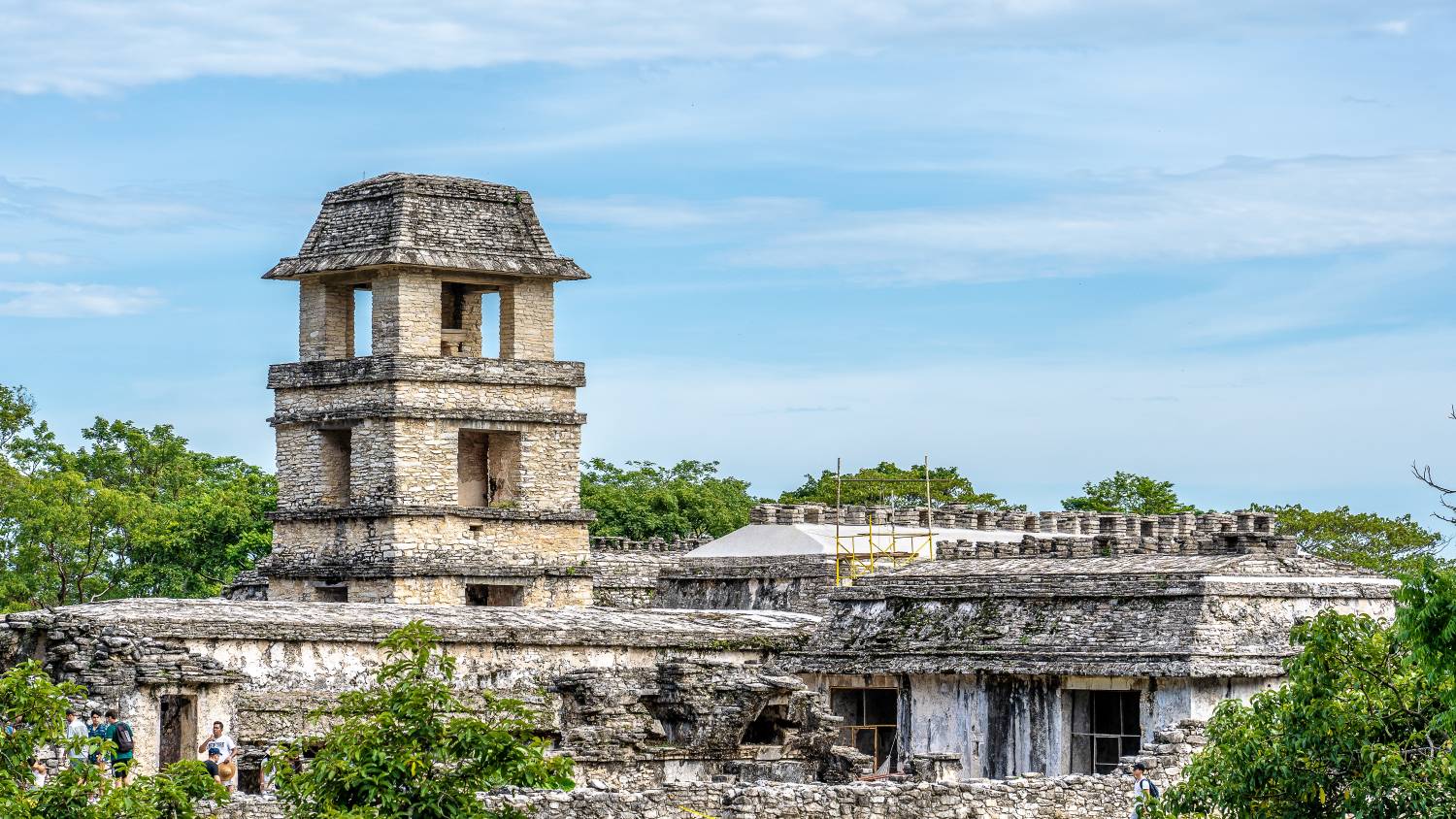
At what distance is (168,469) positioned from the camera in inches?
2547

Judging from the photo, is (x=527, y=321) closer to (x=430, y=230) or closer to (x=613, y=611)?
(x=430, y=230)

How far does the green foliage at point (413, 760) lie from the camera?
694 inches

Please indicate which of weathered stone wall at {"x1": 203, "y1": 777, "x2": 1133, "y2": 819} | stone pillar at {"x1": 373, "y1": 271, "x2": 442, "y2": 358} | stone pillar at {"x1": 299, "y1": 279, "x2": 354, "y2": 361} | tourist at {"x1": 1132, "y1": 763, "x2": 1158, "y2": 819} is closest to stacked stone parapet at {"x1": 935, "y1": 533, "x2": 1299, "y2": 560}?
stone pillar at {"x1": 373, "y1": 271, "x2": 442, "y2": 358}

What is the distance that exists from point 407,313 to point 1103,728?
12.8m

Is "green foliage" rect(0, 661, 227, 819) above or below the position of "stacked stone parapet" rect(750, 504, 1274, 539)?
below

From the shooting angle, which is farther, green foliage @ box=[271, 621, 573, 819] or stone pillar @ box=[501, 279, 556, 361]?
stone pillar @ box=[501, 279, 556, 361]

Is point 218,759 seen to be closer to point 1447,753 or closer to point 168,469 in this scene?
point 1447,753

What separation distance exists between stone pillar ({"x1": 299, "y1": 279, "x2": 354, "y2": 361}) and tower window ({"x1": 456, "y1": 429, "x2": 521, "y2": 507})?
231 cm

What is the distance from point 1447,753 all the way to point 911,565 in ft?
57.0

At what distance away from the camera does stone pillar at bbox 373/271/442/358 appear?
3778 cm

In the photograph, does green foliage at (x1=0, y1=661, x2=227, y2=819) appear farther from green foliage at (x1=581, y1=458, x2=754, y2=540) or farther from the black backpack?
→ green foliage at (x1=581, y1=458, x2=754, y2=540)

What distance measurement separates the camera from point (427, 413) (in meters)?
37.6

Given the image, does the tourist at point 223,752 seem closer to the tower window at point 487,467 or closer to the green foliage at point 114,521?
the tower window at point 487,467

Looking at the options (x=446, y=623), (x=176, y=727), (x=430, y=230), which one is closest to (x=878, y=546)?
(x=430, y=230)
